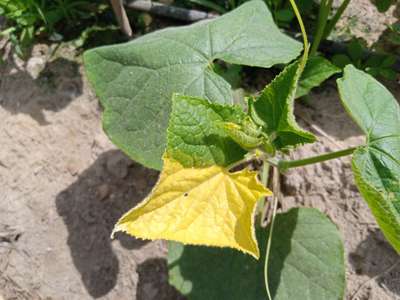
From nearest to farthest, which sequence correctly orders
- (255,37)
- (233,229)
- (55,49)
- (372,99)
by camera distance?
(233,229) → (372,99) → (255,37) → (55,49)

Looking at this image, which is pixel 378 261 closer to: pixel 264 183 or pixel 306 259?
pixel 306 259

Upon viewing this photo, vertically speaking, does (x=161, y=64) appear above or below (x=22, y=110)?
above

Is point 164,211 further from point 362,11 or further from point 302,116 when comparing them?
point 362,11

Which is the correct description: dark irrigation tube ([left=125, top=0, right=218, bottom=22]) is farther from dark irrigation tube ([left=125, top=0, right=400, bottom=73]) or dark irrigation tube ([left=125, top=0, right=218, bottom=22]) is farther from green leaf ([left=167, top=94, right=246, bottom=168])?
green leaf ([left=167, top=94, right=246, bottom=168])

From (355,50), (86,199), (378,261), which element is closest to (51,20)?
(86,199)

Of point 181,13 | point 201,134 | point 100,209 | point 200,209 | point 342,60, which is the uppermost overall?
point 201,134

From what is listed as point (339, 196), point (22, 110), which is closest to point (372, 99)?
point (339, 196)

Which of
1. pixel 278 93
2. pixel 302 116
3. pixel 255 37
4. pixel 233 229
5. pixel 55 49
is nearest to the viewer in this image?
pixel 233 229
